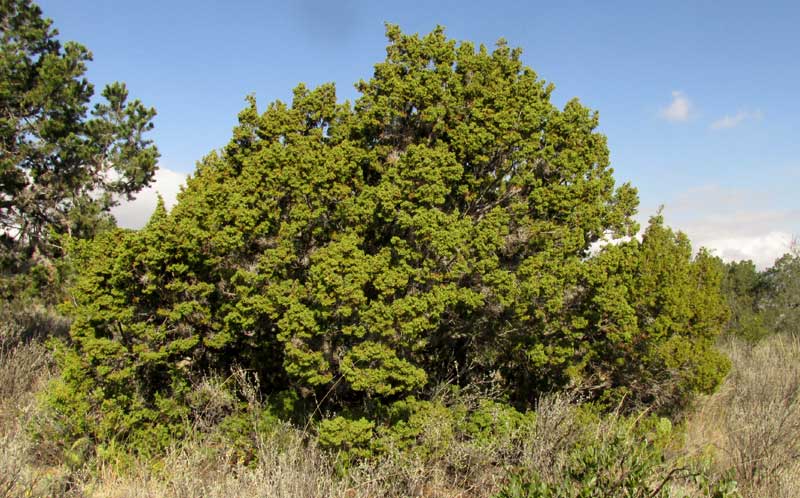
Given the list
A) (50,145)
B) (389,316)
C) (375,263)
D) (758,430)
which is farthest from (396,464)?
(50,145)

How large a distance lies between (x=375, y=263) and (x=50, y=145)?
7347 mm

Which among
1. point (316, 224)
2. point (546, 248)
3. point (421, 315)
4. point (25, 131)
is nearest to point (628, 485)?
point (421, 315)

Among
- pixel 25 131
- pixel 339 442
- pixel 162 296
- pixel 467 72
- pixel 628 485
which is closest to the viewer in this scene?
pixel 628 485

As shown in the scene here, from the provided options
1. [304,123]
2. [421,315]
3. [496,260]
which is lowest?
[421,315]

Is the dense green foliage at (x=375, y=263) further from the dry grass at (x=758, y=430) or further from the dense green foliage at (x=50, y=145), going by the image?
the dense green foliage at (x=50, y=145)

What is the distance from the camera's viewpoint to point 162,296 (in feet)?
Result: 22.2

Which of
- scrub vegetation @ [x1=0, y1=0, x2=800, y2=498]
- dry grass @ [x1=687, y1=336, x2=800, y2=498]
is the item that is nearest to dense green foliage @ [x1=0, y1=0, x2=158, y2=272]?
scrub vegetation @ [x1=0, y1=0, x2=800, y2=498]

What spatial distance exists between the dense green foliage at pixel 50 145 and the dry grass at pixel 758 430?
10.1 meters

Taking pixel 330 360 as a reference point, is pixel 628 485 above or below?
below

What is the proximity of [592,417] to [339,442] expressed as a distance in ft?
10.7

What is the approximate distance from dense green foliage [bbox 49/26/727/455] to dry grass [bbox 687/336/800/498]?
1.28 metres

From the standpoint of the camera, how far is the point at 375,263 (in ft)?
19.7

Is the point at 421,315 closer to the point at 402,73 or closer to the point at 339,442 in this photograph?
the point at 339,442

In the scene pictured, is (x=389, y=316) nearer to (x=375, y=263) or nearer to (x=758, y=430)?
(x=375, y=263)
